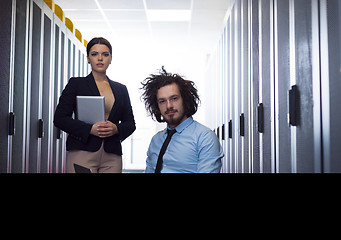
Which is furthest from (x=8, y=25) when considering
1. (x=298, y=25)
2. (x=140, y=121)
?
(x=140, y=121)

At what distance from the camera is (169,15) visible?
203 inches

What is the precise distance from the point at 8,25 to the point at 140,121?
5.93 metres

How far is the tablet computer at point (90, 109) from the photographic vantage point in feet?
5.30

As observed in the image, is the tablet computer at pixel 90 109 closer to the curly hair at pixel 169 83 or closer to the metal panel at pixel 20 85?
the curly hair at pixel 169 83

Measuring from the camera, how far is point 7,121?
2.24 metres

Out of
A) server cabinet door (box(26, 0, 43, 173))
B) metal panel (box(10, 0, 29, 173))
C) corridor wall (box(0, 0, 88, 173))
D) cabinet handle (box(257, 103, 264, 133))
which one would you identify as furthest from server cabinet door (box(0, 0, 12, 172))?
cabinet handle (box(257, 103, 264, 133))

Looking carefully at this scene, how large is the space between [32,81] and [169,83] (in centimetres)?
149

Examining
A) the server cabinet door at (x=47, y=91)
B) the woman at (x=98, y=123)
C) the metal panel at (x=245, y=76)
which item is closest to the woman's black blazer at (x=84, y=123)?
the woman at (x=98, y=123)

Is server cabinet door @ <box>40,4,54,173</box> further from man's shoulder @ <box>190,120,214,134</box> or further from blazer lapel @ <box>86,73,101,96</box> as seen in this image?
man's shoulder @ <box>190,120,214,134</box>

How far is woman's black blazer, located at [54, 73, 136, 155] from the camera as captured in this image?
5.42 ft

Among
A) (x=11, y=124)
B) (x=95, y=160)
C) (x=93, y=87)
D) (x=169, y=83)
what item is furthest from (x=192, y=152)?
(x=11, y=124)

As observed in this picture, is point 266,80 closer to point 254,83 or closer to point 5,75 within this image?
point 254,83

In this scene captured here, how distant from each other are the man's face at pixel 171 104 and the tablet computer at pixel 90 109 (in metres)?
0.27

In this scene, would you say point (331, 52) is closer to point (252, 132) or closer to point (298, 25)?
point (298, 25)
